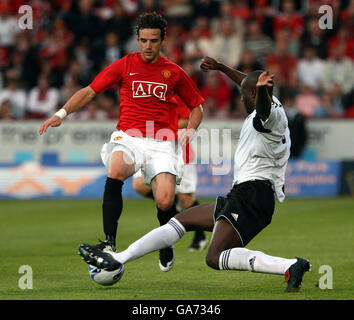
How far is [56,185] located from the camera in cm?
1866

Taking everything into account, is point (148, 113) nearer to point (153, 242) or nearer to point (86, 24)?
point (153, 242)

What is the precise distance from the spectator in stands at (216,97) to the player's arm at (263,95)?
1221cm

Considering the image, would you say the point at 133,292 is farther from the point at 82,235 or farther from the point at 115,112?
the point at 115,112

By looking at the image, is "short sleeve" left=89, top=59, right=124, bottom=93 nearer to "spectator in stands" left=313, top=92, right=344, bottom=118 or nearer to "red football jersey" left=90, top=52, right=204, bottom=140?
"red football jersey" left=90, top=52, right=204, bottom=140

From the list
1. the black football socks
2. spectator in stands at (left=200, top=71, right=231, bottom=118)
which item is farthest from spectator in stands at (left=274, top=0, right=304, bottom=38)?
the black football socks

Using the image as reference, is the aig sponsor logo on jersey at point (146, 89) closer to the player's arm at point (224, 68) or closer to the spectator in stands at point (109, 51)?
the player's arm at point (224, 68)

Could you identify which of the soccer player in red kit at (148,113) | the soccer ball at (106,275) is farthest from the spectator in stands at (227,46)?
the soccer ball at (106,275)

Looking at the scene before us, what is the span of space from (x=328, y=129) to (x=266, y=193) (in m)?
12.3

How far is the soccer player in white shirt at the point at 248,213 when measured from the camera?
6.92 metres

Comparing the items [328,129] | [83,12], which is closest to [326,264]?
[328,129]

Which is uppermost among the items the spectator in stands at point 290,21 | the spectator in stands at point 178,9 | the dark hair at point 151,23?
the spectator in stands at point 178,9

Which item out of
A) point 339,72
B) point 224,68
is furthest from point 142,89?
point 339,72

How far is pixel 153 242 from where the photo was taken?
7.23 metres

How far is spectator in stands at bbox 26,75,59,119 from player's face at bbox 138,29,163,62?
1126cm
